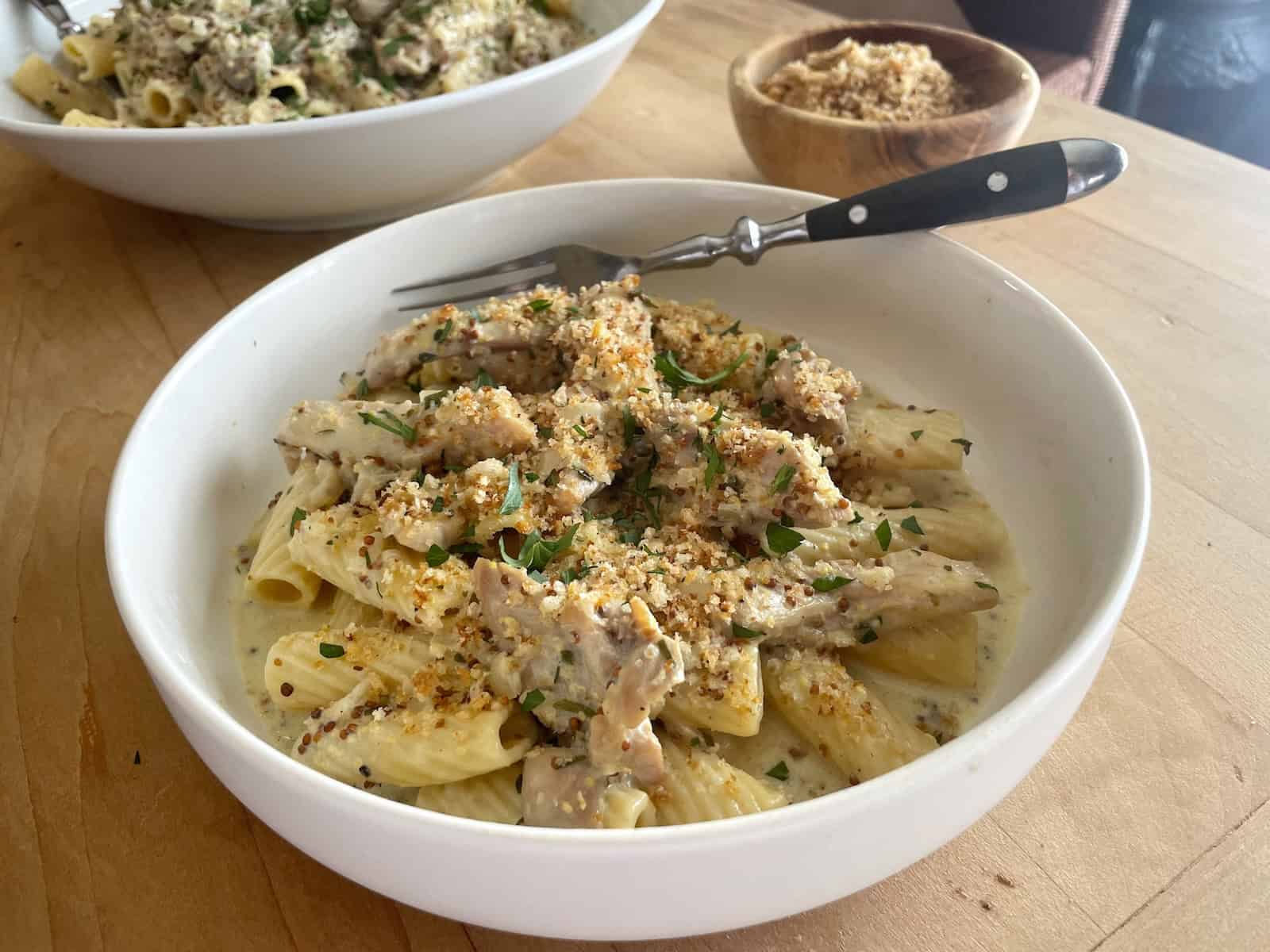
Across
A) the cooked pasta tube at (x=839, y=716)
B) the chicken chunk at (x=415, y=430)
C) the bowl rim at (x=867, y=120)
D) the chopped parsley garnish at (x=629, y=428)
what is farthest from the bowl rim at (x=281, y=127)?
the cooked pasta tube at (x=839, y=716)

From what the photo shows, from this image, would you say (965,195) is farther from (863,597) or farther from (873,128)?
(863,597)

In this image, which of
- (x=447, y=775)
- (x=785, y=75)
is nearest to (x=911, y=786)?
(x=447, y=775)

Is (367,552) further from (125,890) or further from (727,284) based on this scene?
(727,284)

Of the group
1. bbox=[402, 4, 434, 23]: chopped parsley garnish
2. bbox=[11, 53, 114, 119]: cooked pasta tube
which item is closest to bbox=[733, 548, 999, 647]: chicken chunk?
bbox=[402, 4, 434, 23]: chopped parsley garnish

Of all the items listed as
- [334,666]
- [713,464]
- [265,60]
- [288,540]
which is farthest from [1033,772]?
[265,60]

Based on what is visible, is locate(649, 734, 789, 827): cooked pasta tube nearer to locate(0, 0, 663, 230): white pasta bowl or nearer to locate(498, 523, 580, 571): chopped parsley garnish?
locate(498, 523, 580, 571): chopped parsley garnish

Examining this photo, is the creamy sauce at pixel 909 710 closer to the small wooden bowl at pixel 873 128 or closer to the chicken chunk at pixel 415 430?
the chicken chunk at pixel 415 430
